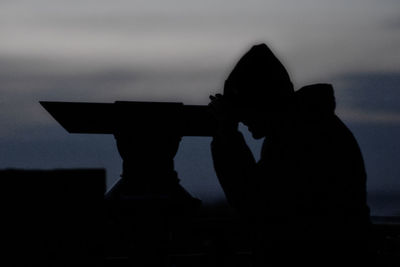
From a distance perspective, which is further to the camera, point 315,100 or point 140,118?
point 140,118

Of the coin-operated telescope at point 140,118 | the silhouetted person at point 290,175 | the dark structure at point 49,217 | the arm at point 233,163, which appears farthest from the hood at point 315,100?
the dark structure at point 49,217

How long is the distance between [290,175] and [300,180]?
3 centimetres

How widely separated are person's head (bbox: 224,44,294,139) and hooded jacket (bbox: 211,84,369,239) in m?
0.09

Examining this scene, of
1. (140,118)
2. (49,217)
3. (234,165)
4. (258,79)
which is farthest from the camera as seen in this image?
(140,118)

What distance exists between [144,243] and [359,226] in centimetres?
105

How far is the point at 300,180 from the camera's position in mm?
1571

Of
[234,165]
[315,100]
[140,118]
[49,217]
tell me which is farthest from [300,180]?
[140,118]

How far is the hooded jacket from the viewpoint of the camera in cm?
154

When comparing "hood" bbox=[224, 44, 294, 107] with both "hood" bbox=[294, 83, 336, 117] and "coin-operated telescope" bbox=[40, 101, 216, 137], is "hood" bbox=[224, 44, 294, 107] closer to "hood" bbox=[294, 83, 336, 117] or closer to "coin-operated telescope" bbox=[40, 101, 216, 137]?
"hood" bbox=[294, 83, 336, 117]

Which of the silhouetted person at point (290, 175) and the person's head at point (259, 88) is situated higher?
the person's head at point (259, 88)

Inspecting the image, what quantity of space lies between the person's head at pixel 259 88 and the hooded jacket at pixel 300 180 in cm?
9

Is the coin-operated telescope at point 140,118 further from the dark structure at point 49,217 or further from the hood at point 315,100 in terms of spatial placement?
the dark structure at point 49,217

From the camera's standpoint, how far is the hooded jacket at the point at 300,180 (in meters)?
1.54

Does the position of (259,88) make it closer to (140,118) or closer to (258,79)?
(258,79)
